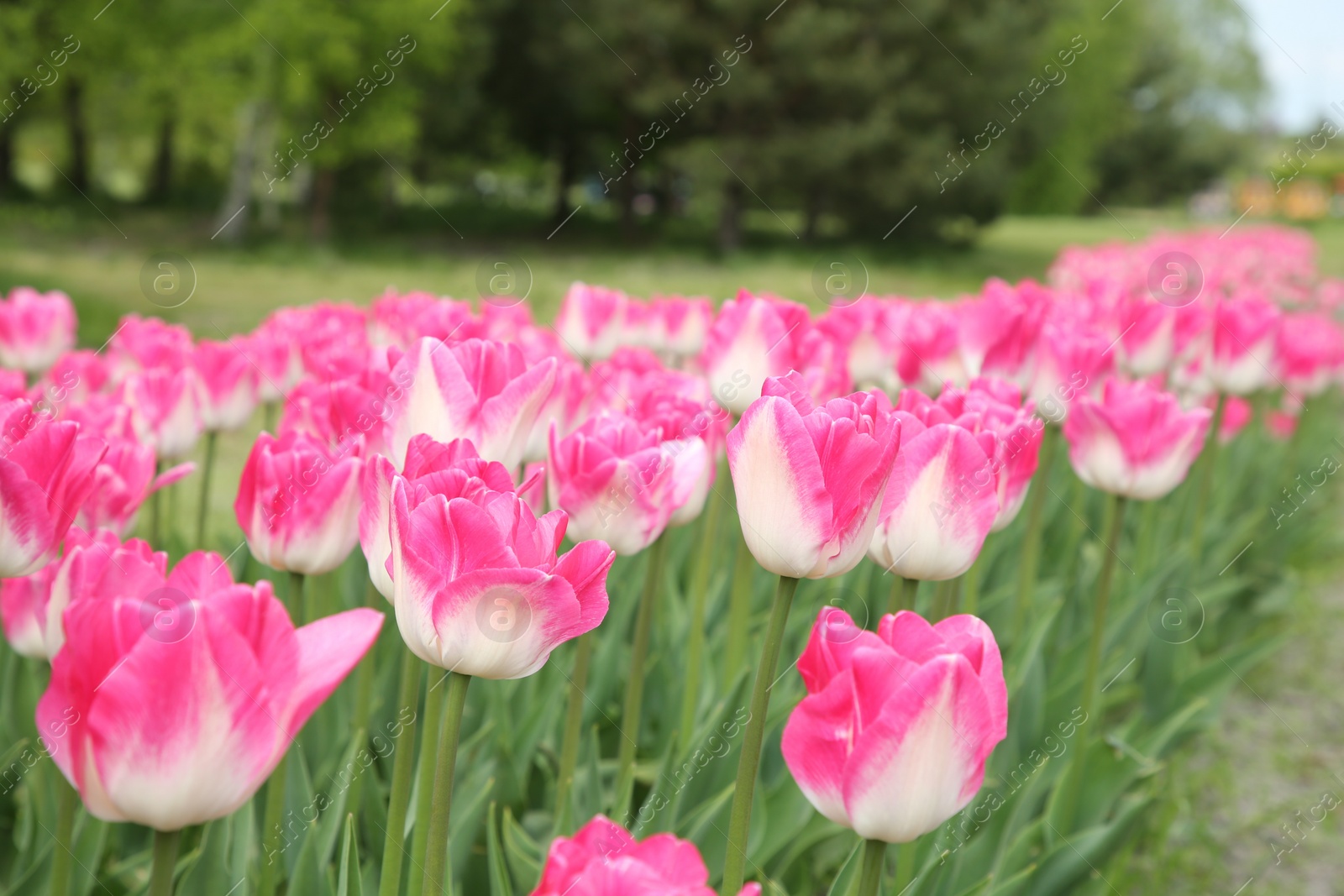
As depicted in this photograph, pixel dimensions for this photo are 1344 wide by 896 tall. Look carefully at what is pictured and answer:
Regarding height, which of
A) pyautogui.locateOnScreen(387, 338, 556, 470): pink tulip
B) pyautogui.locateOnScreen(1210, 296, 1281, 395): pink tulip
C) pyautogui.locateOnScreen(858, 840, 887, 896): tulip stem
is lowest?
pyautogui.locateOnScreen(858, 840, 887, 896): tulip stem

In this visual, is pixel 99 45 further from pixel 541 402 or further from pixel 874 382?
pixel 541 402

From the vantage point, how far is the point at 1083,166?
33750mm

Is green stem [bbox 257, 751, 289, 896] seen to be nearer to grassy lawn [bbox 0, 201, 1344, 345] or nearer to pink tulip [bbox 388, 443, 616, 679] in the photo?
pink tulip [bbox 388, 443, 616, 679]

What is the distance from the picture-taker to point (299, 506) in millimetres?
1419

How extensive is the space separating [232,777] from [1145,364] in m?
2.95

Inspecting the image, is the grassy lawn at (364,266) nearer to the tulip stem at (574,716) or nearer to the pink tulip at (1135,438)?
the tulip stem at (574,716)

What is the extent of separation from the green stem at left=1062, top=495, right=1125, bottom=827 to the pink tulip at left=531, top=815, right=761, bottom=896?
4.63ft

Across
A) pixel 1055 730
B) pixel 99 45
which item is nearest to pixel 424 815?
pixel 1055 730

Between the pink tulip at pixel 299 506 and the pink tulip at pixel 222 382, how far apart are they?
1.04 m

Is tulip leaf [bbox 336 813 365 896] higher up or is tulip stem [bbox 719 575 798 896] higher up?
tulip stem [bbox 719 575 798 896]

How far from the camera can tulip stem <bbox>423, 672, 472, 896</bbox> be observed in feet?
3.50

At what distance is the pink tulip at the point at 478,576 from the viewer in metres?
1.00

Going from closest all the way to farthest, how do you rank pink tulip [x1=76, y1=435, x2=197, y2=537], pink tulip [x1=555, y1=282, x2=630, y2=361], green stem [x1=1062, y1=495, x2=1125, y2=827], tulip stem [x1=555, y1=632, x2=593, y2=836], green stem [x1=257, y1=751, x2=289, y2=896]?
green stem [x1=257, y1=751, x2=289, y2=896] < pink tulip [x1=76, y1=435, x2=197, y2=537] < tulip stem [x1=555, y1=632, x2=593, y2=836] < green stem [x1=1062, y1=495, x2=1125, y2=827] < pink tulip [x1=555, y1=282, x2=630, y2=361]

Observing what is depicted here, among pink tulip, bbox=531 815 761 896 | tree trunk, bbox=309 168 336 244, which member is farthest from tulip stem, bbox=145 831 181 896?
tree trunk, bbox=309 168 336 244
